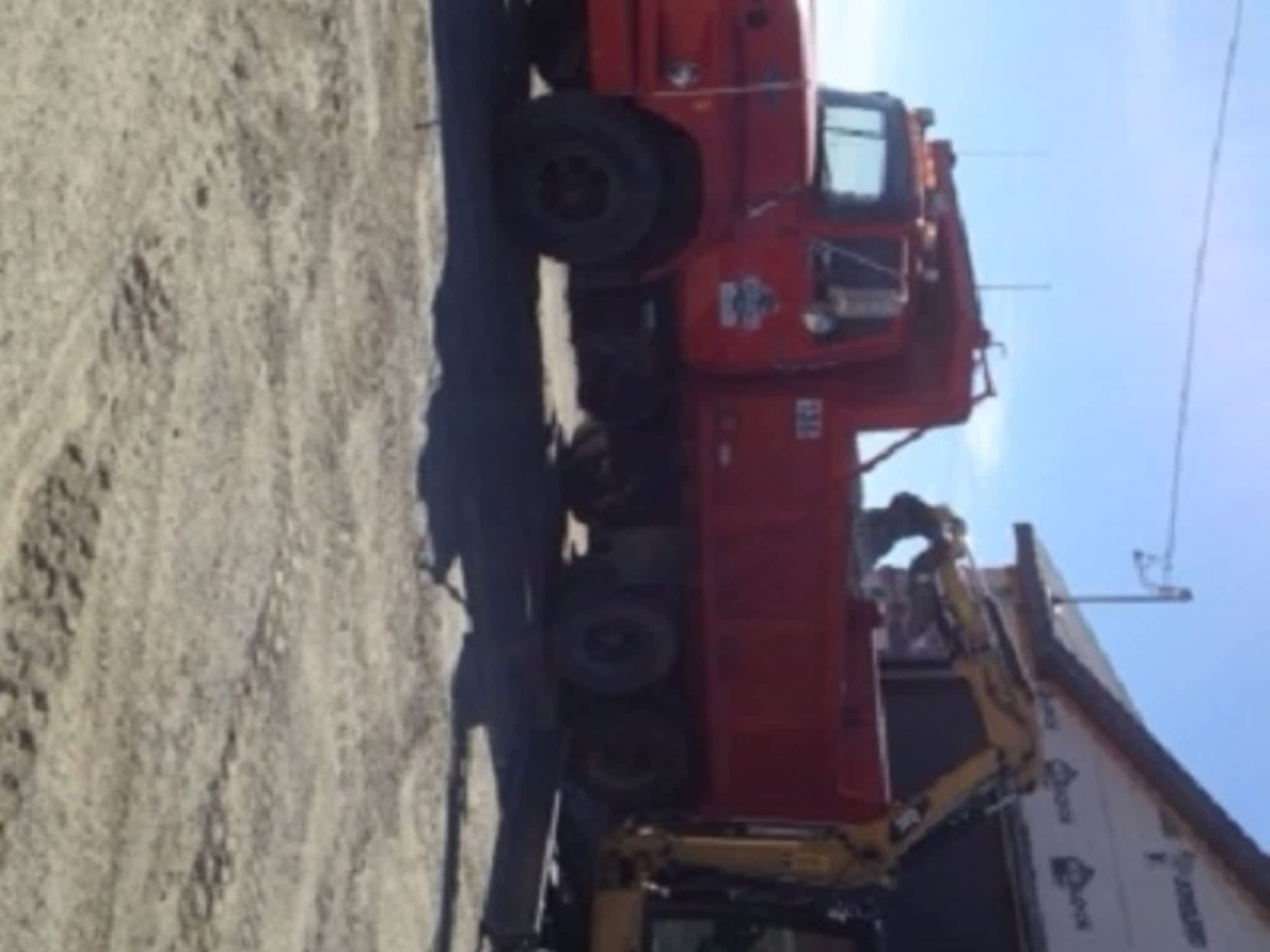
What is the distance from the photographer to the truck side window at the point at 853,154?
24.1 feet

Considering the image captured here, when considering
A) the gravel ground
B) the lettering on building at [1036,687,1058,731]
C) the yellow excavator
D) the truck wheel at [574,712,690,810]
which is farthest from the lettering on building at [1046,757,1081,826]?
the gravel ground

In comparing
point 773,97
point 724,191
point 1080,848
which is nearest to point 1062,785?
point 1080,848

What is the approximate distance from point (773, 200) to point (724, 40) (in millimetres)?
671

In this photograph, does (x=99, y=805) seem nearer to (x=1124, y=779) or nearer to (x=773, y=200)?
(x=773, y=200)

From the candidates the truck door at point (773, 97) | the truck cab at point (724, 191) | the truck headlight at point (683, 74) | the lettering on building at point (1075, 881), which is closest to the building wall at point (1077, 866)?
the lettering on building at point (1075, 881)

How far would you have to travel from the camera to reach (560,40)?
25.9 feet

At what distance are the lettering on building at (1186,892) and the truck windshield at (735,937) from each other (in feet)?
11.6

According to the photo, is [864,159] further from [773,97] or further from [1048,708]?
[1048,708]

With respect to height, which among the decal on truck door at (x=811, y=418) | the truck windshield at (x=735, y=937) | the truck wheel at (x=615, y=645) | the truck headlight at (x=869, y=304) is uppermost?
the truck headlight at (x=869, y=304)

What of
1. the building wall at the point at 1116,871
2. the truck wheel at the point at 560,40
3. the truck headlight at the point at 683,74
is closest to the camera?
the truck headlight at the point at 683,74

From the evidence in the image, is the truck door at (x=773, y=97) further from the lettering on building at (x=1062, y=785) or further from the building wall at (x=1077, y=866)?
the lettering on building at (x=1062, y=785)

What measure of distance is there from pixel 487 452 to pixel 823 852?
7.00 ft

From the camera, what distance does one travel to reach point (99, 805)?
3445 millimetres

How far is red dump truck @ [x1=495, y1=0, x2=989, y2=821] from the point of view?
281 inches
